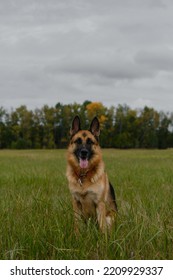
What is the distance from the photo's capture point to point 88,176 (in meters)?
5.60

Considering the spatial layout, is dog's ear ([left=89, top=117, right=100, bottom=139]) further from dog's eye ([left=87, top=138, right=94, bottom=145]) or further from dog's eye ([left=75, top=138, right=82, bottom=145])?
dog's eye ([left=75, top=138, right=82, bottom=145])

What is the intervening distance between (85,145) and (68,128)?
73.6 meters

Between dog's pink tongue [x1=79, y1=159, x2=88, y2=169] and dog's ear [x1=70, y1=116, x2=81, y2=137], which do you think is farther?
dog's ear [x1=70, y1=116, x2=81, y2=137]

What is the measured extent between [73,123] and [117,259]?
2.80 meters

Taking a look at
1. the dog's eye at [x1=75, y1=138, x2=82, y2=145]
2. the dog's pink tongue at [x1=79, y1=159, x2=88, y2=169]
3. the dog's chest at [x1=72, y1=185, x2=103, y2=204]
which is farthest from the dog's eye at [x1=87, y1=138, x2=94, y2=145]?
the dog's chest at [x1=72, y1=185, x2=103, y2=204]

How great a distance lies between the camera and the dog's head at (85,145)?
567 centimetres

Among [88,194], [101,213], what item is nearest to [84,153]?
[88,194]

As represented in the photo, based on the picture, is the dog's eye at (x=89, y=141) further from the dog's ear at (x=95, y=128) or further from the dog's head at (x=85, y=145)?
the dog's ear at (x=95, y=128)

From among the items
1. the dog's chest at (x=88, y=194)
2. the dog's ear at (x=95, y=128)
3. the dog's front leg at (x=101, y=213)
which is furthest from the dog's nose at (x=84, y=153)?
the dog's front leg at (x=101, y=213)

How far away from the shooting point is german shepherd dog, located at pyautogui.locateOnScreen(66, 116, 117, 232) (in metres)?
5.41

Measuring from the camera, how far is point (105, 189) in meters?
5.62
